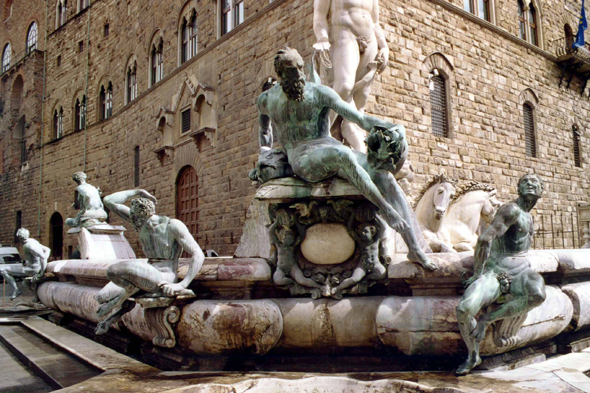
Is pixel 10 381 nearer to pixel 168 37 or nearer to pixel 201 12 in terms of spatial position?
pixel 201 12

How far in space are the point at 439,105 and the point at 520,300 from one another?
31.8 ft

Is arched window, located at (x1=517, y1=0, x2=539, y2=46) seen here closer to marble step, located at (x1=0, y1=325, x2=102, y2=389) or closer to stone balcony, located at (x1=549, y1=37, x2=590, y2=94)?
stone balcony, located at (x1=549, y1=37, x2=590, y2=94)

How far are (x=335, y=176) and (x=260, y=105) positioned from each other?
875mm

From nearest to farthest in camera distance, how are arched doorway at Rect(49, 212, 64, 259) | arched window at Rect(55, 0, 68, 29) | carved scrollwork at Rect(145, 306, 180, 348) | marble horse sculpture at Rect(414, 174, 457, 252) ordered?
carved scrollwork at Rect(145, 306, 180, 348) < marble horse sculpture at Rect(414, 174, 457, 252) < arched doorway at Rect(49, 212, 64, 259) < arched window at Rect(55, 0, 68, 29)

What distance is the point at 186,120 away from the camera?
1577 centimetres

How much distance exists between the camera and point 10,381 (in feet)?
12.4

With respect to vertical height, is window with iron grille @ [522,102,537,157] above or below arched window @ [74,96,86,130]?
below

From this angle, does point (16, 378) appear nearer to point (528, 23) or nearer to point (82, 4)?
point (528, 23)

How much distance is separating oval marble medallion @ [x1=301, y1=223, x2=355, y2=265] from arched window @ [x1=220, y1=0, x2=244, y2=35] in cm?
1092

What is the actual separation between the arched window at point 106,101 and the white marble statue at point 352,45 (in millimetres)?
17396

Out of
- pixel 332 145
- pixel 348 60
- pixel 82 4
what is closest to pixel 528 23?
pixel 348 60

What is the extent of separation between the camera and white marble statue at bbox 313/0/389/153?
7.41 metres

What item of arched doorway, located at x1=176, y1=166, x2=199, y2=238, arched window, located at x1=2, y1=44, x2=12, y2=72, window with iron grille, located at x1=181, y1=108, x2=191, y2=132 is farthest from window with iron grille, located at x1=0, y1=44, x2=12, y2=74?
arched doorway, located at x1=176, y1=166, x2=199, y2=238

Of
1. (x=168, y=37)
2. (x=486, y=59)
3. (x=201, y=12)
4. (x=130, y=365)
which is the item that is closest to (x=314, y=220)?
(x=130, y=365)
